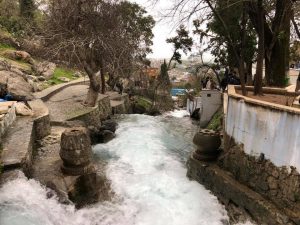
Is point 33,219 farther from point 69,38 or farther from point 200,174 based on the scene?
point 69,38

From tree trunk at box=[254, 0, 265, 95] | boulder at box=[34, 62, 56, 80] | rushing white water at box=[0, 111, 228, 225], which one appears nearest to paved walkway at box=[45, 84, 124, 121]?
rushing white water at box=[0, 111, 228, 225]

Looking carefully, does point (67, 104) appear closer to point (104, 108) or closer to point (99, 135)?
point (104, 108)

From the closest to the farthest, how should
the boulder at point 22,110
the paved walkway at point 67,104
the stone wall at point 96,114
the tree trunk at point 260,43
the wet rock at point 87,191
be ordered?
the wet rock at point 87,191 → the tree trunk at point 260,43 → the boulder at point 22,110 → the paved walkway at point 67,104 → the stone wall at point 96,114

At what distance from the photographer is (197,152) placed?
1004 cm

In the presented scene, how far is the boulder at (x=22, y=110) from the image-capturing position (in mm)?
11234

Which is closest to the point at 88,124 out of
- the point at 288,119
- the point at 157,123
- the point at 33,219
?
the point at 157,123

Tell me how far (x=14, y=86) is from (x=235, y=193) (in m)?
8.96

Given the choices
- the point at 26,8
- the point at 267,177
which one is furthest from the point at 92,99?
the point at 26,8

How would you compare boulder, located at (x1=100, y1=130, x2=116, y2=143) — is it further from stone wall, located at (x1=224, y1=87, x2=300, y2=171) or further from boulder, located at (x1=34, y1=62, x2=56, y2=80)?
boulder, located at (x1=34, y1=62, x2=56, y2=80)

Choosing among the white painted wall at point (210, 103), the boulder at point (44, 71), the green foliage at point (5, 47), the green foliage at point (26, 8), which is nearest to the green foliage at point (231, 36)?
the white painted wall at point (210, 103)

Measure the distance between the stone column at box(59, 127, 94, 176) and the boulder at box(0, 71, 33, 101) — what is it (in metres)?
4.95

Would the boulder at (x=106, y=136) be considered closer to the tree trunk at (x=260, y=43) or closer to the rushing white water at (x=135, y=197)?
the rushing white water at (x=135, y=197)

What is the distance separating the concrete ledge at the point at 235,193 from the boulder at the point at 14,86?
6.91m

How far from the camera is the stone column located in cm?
840
